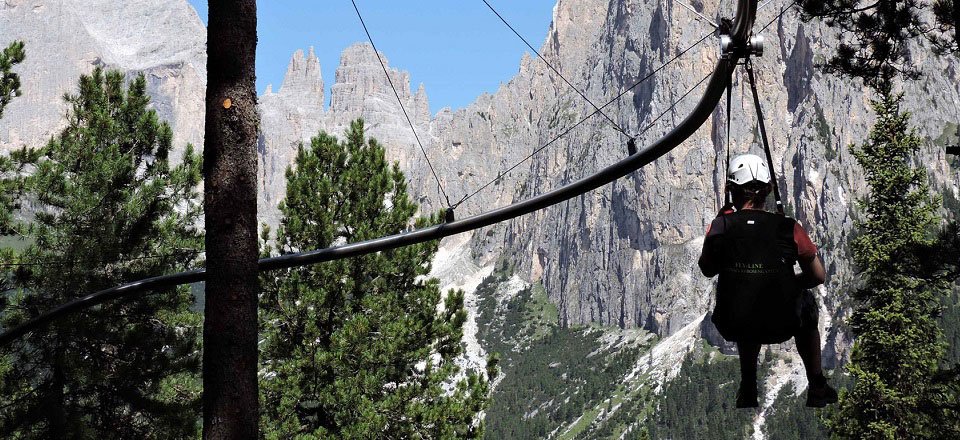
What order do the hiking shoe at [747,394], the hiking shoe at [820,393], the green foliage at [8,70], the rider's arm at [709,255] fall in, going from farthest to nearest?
the green foliage at [8,70]
the hiking shoe at [747,394]
the hiking shoe at [820,393]
the rider's arm at [709,255]

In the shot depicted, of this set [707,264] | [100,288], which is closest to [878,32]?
[707,264]

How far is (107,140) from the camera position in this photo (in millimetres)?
15625

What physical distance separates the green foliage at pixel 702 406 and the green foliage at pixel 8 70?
486 feet

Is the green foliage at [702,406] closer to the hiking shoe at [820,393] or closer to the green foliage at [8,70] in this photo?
the green foliage at [8,70]

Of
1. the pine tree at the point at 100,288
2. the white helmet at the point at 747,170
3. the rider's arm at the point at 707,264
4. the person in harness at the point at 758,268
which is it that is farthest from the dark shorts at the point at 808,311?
the pine tree at the point at 100,288

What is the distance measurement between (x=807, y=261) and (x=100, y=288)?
12.3m

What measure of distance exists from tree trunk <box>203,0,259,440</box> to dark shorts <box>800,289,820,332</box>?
338 centimetres

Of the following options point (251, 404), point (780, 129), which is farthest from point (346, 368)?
point (780, 129)

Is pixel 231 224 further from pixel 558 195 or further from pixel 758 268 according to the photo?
pixel 758 268

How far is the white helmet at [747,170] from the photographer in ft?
17.4

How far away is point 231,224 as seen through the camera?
5.14 metres

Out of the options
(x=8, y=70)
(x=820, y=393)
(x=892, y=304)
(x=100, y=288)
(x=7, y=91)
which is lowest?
(x=820, y=393)

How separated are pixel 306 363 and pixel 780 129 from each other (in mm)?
196000

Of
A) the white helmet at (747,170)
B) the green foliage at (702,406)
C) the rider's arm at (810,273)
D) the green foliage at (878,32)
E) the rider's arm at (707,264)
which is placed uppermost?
the green foliage at (878,32)
